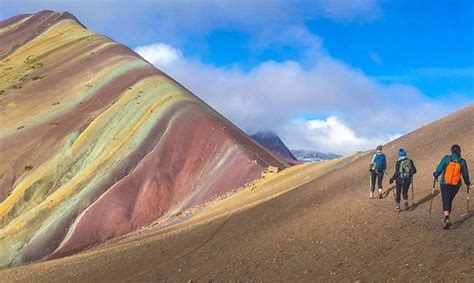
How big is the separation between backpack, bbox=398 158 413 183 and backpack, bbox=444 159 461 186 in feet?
8.13

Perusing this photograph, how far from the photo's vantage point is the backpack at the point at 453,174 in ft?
45.6

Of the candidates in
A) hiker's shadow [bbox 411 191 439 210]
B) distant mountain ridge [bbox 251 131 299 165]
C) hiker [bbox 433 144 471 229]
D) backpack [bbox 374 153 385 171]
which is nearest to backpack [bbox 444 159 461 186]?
hiker [bbox 433 144 471 229]

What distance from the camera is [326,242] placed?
15984mm

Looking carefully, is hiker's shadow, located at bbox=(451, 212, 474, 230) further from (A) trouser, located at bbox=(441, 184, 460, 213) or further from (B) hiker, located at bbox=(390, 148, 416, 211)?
(B) hiker, located at bbox=(390, 148, 416, 211)

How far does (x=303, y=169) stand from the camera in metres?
38.8

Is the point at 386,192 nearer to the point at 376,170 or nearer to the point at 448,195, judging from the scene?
the point at 376,170

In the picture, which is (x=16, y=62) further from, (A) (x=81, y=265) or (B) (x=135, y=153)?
(A) (x=81, y=265)

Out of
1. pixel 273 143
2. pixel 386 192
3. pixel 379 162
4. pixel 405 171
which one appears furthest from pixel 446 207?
pixel 273 143

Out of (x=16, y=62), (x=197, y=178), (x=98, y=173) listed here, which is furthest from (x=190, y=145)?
(x=16, y=62)

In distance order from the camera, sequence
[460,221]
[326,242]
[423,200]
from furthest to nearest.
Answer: [423,200], [326,242], [460,221]

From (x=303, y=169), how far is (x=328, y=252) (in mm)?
24010

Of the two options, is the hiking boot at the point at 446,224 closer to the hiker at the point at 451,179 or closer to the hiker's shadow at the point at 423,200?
the hiker at the point at 451,179

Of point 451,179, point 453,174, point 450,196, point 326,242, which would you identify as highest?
point 453,174

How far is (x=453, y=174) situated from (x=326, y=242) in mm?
4426
